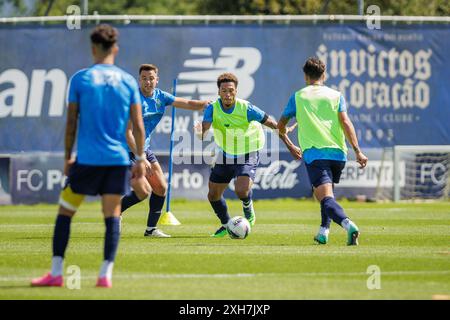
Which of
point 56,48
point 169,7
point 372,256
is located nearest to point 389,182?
point 56,48

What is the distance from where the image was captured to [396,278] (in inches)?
415

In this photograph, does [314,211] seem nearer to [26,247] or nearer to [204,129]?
[204,129]

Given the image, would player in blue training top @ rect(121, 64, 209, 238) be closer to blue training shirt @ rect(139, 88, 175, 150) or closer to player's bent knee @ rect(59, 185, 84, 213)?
blue training shirt @ rect(139, 88, 175, 150)

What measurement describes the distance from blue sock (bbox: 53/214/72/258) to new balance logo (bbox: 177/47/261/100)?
17.3 meters

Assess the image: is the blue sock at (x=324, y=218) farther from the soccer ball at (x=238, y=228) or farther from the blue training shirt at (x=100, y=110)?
the blue training shirt at (x=100, y=110)

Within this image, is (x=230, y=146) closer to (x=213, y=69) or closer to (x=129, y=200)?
Result: (x=129, y=200)

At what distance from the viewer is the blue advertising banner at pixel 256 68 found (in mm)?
27281

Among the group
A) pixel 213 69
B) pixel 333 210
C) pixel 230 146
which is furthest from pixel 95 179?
pixel 213 69

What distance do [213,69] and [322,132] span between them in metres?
13.6

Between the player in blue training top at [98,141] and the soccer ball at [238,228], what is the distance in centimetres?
546

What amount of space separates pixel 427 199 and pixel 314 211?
16.8 feet

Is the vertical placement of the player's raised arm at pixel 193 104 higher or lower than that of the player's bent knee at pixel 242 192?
higher

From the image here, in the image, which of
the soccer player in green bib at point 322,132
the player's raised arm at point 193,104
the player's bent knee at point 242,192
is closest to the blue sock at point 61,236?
the soccer player in green bib at point 322,132
